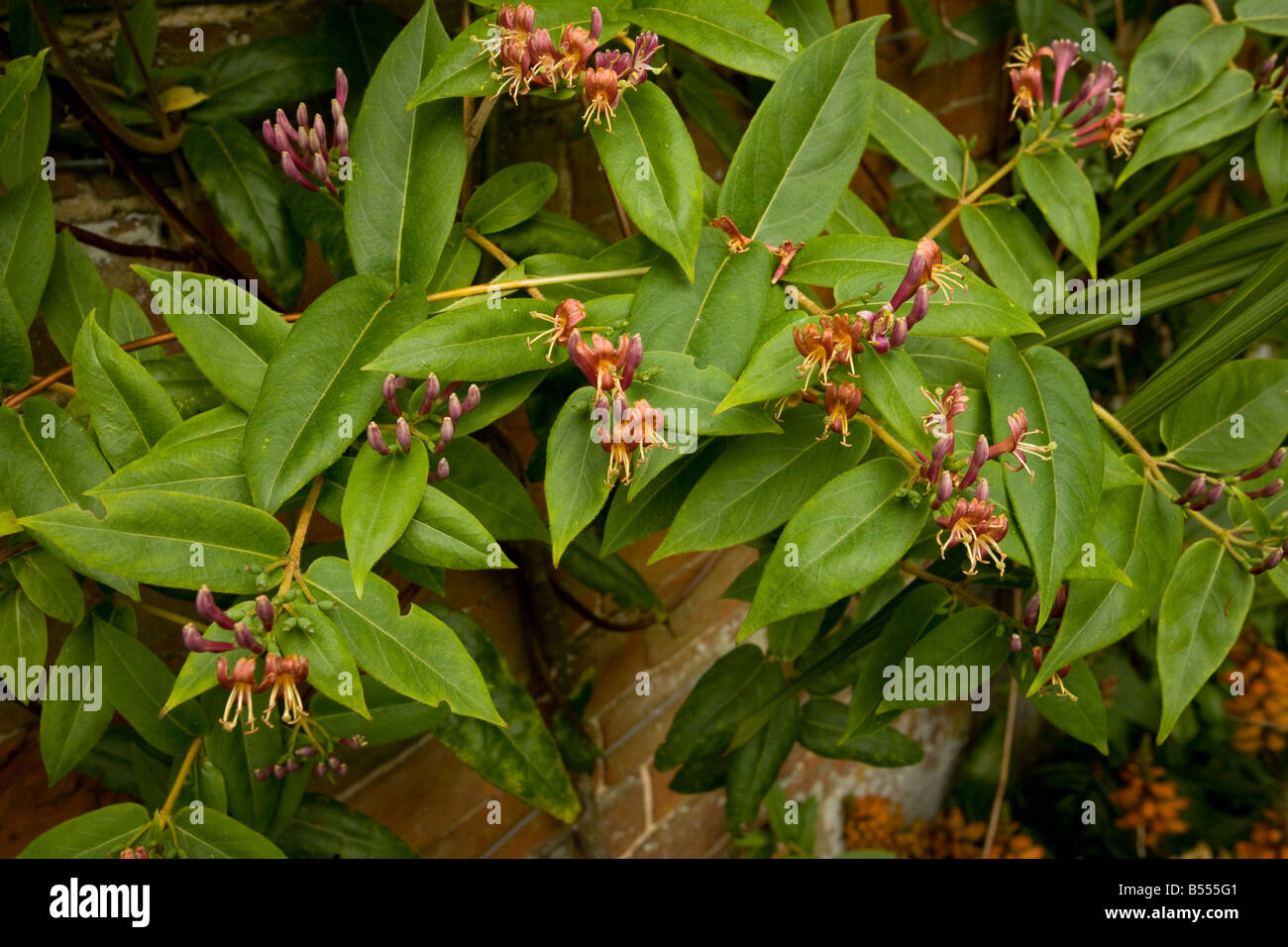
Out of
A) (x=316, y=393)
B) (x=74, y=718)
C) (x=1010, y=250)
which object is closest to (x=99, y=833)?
(x=74, y=718)

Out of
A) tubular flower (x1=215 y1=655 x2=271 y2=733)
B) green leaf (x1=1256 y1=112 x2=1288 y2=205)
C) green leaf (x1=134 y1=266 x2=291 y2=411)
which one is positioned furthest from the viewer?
green leaf (x1=1256 y1=112 x2=1288 y2=205)

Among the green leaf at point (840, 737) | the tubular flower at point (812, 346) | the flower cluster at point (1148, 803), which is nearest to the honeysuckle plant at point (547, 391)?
the tubular flower at point (812, 346)

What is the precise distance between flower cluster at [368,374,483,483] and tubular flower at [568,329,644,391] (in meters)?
0.08

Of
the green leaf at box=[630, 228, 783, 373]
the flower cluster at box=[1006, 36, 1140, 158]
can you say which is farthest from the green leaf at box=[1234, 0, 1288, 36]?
the green leaf at box=[630, 228, 783, 373]

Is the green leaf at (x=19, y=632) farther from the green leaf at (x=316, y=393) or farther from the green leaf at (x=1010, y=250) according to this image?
the green leaf at (x=1010, y=250)

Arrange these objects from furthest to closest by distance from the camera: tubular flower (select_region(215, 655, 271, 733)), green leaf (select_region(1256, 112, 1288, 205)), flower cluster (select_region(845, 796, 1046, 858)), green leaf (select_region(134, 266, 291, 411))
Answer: flower cluster (select_region(845, 796, 1046, 858)), green leaf (select_region(1256, 112, 1288, 205)), green leaf (select_region(134, 266, 291, 411)), tubular flower (select_region(215, 655, 271, 733))

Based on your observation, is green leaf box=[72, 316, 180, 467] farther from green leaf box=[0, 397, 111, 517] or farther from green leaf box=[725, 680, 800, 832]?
green leaf box=[725, 680, 800, 832]

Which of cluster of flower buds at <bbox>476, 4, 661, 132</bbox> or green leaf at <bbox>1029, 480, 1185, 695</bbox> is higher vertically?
cluster of flower buds at <bbox>476, 4, 661, 132</bbox>

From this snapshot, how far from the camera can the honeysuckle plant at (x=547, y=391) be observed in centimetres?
53

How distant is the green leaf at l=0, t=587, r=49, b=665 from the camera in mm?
607

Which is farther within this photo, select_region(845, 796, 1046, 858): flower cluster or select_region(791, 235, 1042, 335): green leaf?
select_region(845, 796, 1046, 858): flower cluster

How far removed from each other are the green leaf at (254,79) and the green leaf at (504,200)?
219 mm

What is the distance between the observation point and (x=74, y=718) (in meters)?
0.64
